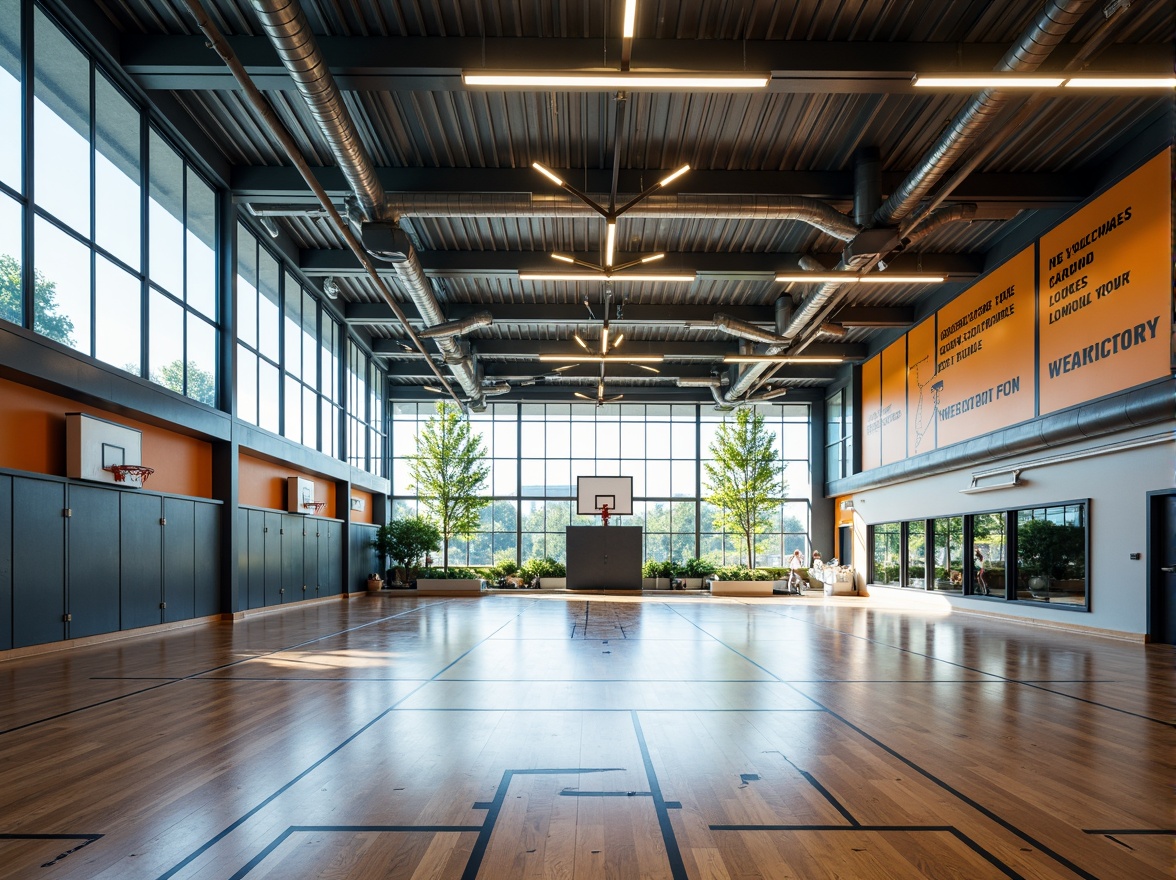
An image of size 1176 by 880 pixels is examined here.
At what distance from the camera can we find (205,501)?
1403 cm

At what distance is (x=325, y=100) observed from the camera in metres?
9.20

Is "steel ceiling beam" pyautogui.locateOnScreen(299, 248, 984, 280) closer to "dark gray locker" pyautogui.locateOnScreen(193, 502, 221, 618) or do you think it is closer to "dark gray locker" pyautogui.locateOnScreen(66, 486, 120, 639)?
"dark gray locker" pyautogui.locateOnScreen(193, 502, 221, 618)

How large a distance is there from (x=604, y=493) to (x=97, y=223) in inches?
801

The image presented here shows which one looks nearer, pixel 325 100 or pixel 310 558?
pixel 325 100

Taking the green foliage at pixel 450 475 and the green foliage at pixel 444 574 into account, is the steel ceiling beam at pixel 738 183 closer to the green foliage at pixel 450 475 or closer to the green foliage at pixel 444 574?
the green foliage at pixel 450 475

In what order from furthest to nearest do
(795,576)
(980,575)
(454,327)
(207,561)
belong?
(795,576), (454,327), (980,575), (207,561)

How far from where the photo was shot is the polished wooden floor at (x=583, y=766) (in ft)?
11.1

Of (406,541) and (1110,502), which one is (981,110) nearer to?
(1110,502)

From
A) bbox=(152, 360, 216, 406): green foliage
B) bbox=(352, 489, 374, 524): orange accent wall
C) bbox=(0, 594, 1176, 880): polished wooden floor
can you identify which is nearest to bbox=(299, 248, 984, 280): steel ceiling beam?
bbox=(152, 360, 216, 406): green foliage

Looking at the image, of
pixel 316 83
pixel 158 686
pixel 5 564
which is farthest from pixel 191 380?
pixel 158 686

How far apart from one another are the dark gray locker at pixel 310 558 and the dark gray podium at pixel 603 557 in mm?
8478

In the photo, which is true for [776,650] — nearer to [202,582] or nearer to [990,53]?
[990,53]

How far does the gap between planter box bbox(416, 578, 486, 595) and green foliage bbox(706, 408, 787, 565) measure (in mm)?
9244

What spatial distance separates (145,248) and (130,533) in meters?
4.38
